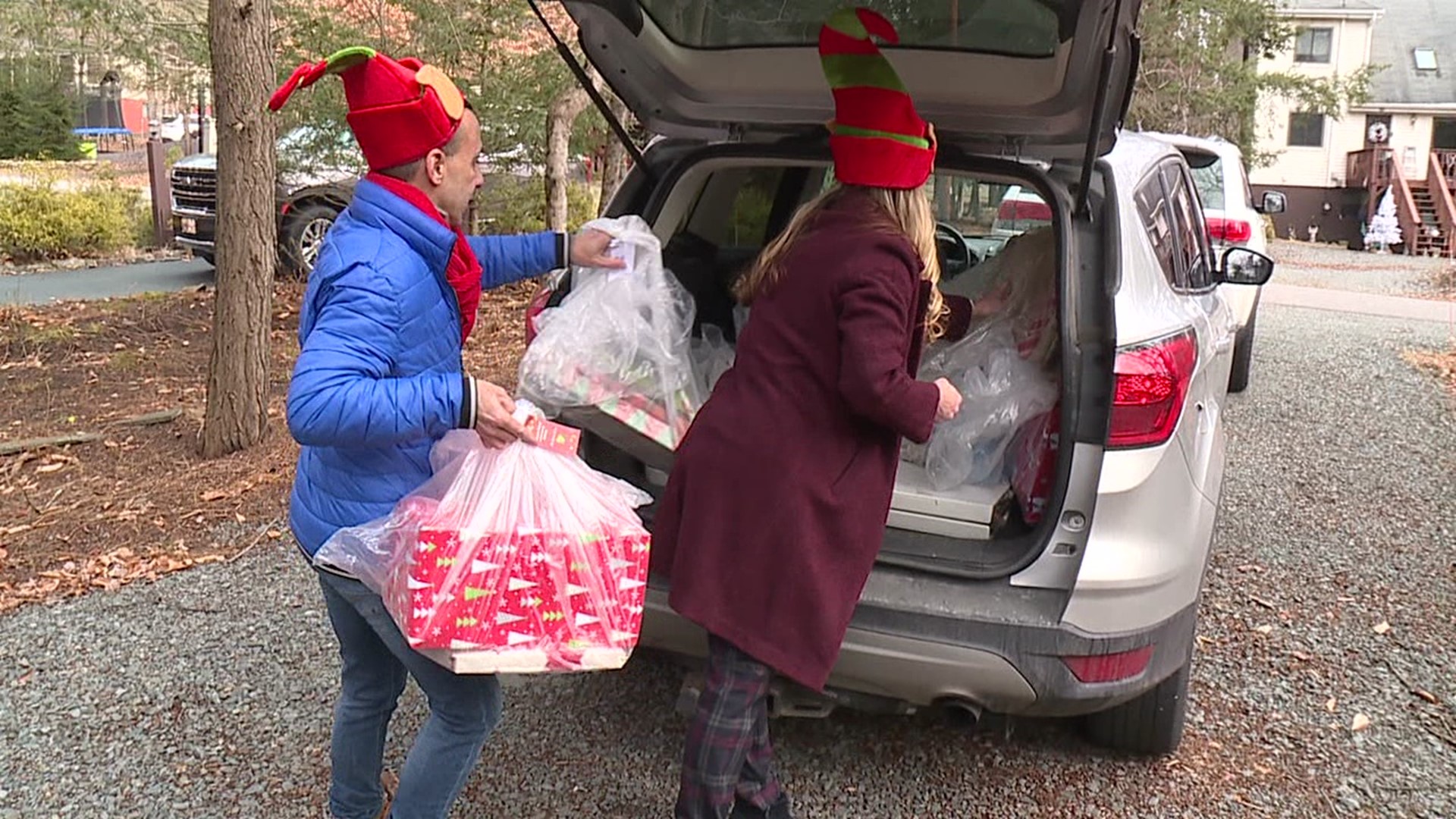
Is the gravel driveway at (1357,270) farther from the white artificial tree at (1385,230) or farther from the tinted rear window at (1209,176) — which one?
the tinted rear window at (1209,176)

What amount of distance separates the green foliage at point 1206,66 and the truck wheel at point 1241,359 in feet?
29.1

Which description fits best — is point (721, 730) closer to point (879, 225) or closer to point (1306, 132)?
point (879, 225)

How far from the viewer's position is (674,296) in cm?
280

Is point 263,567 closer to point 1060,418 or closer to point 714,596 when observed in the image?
point 714,596

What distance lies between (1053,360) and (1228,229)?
600cm

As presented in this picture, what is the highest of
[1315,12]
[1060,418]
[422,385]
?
[1315,12]

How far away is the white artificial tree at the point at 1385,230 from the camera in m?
25.6

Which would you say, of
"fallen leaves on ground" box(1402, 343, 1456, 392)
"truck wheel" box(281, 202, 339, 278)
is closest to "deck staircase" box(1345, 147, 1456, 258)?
"fallen leaves on ground" box(1402, 343, 1456, 392)

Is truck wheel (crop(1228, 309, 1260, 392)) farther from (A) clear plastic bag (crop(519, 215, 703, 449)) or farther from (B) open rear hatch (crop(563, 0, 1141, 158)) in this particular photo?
(A) clear plastic bag (crop(519, 215, 703, 449))

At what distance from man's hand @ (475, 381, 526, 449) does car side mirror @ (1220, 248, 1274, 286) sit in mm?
3164

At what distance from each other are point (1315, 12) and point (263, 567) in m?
33.4

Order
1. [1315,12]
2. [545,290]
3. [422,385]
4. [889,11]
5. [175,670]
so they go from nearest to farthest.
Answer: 1. [422,385]
2. [889,11]
3. [545,290]
4. [175,670]
5. [1315,12]

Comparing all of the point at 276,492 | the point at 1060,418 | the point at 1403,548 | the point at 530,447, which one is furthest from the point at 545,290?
the point at 1403,548

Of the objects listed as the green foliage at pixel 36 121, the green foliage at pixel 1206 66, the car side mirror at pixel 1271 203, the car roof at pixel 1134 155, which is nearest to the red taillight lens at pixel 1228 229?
the car side mirror at pixel 1271 203
